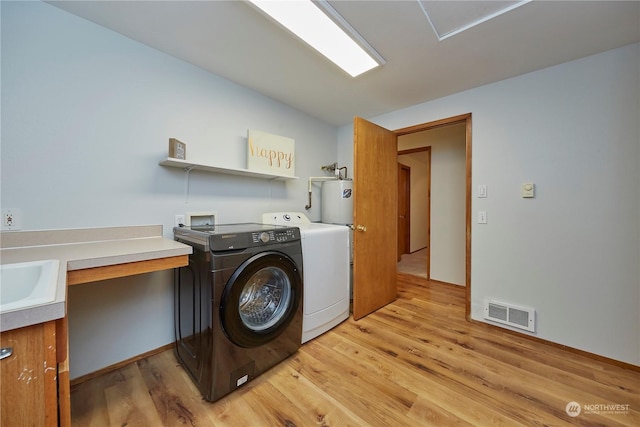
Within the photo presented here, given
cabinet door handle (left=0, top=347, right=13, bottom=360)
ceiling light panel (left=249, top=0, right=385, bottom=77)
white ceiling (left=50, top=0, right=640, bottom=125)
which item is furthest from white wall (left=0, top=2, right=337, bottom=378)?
cabinet door handle (left=0, top=347, right=13, bottom=360)

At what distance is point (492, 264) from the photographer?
7.00 ft

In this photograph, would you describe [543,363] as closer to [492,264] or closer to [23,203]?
[492,264]

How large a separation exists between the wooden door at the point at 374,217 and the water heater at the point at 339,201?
0.38 metres

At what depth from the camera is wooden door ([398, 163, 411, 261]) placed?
504 centimetres

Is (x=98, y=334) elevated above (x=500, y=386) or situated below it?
above

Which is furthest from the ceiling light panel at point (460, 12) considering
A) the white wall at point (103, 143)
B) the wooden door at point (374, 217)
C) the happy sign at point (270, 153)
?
the white wall at point (103, 143)

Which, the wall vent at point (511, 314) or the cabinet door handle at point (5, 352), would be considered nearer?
the cabinet door handle at point (5, 352)

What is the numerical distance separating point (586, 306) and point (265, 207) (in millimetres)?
2697

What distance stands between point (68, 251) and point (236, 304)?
0.86m

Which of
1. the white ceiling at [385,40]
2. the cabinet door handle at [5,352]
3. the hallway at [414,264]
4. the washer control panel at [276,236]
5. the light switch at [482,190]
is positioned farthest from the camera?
the hallway at [414,264]

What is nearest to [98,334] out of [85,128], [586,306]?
[85,128]

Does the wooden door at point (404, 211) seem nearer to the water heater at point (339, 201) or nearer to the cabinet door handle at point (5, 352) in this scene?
the water heater at point (339, 201)

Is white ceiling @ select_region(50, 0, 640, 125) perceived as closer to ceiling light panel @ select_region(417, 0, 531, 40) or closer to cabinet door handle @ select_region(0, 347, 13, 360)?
ceiling light panel @ select_region(417, 0, 531, 40)

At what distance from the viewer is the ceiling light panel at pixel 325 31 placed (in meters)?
1.26
